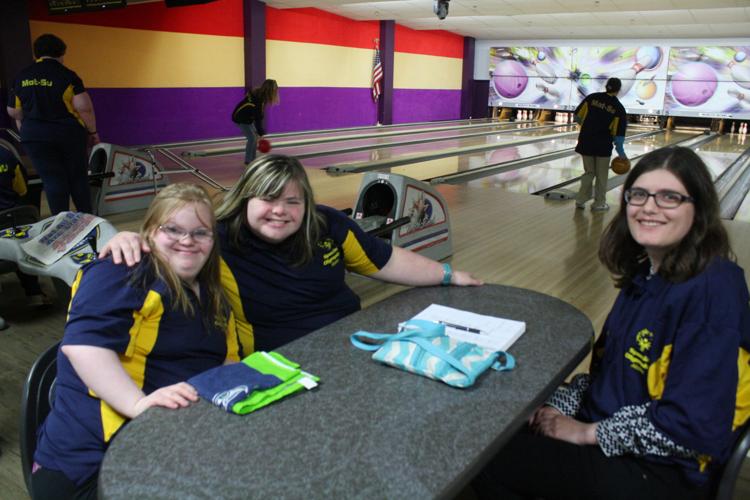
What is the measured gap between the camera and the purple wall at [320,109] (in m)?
12.1

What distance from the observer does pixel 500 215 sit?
18.9 ft

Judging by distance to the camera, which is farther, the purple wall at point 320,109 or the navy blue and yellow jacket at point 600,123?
the purple wall at point 320,109

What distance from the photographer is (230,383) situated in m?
1.18

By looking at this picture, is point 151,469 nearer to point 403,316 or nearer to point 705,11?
point 403,316

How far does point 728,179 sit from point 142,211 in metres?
7.08

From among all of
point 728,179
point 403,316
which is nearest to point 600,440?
point 403,316

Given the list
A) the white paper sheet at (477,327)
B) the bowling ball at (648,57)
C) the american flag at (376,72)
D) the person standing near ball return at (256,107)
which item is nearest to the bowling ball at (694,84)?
the bowling ball at (648,57)

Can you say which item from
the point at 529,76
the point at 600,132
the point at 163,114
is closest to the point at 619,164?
the point at 600,132

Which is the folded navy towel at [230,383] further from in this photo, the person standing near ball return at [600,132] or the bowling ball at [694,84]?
the bowling ball at [694,84]

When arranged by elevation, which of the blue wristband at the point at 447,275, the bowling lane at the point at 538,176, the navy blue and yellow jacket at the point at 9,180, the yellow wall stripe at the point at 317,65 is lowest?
the bowling lane at the point at 538,176

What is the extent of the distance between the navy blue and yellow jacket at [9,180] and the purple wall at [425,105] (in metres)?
12.7

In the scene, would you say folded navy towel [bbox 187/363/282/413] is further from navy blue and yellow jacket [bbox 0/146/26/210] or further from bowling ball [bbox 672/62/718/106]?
bowling ball [bbox 672/62/718/106]

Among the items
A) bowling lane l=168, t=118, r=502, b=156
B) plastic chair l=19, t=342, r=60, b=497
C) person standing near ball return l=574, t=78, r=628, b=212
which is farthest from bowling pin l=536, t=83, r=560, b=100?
plastic chair l=19, t=342, r=60, b=497

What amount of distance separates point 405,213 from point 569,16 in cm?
1036
